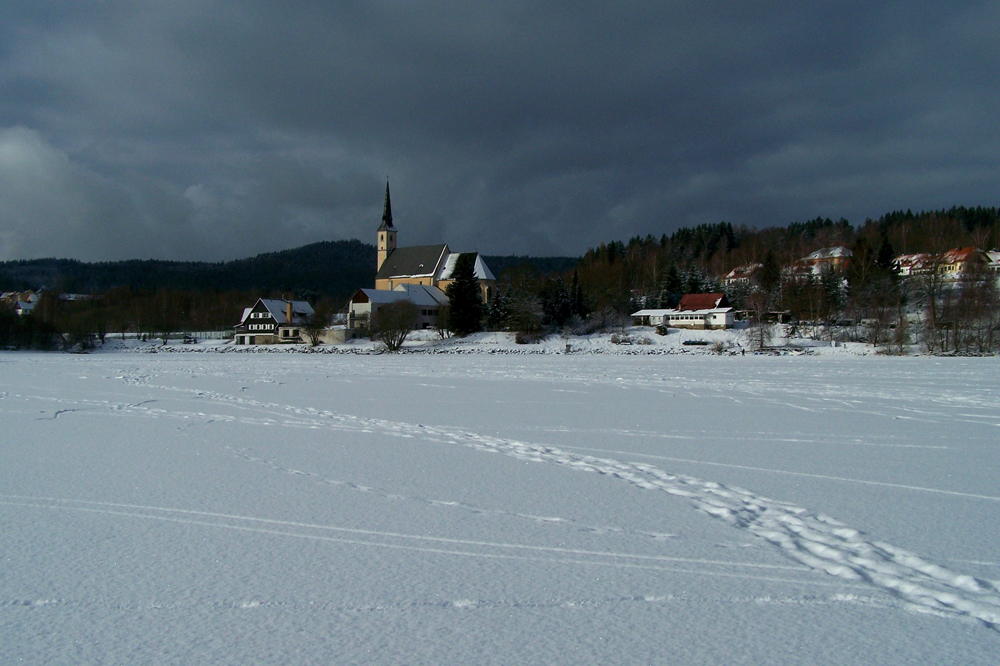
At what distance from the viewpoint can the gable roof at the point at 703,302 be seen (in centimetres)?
6888

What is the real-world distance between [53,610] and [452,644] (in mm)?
2795

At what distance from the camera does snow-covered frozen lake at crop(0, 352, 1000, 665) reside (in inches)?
155

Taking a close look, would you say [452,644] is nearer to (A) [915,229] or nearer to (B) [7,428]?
(B) [7,428]

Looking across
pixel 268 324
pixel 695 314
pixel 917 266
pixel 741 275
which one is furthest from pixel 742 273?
pixel 268 324

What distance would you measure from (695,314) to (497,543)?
65.8 m

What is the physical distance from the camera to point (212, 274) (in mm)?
170500

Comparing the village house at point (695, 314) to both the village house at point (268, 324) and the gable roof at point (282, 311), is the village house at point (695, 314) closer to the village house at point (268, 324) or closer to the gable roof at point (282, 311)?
the village house at point (268, 324)

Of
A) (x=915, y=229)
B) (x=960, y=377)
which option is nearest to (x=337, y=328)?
(x=960, y=377)

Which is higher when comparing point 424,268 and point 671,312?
point 424,268

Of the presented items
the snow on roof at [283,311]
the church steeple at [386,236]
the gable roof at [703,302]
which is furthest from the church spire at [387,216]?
the gable roof at [703,302]

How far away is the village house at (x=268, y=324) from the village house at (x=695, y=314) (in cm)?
3935

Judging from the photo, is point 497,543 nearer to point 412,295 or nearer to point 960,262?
point 412,295

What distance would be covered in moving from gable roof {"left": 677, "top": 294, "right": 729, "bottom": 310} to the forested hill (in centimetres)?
8108

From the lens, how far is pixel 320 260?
649 feet
